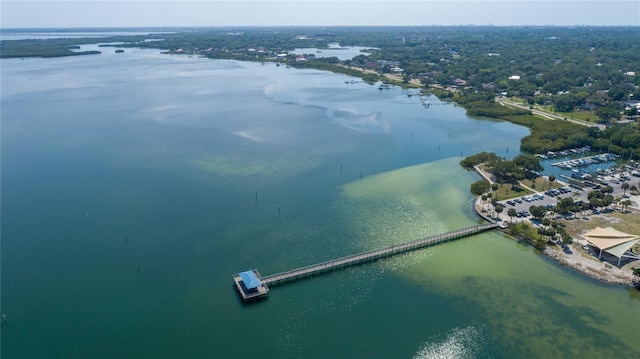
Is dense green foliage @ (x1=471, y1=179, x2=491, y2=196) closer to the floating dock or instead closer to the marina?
the marina

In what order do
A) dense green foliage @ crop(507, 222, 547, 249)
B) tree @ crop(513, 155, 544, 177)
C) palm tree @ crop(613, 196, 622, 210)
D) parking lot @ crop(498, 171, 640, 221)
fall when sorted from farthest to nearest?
tree @ crop(513, 155, 544, 177)
palm tree @ crop(613, 196, 622, 210)
parking lot @ crop(498, 171, 640, 221)
dense green foliage @ crop(507, 222, 547, 249)

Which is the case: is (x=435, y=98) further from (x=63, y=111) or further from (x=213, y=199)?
(x=63, y=111)

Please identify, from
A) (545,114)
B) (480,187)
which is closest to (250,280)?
(480,187)

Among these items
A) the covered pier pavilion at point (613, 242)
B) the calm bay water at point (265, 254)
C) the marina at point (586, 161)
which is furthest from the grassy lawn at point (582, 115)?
the covered pier pavilion at point (613, 242)

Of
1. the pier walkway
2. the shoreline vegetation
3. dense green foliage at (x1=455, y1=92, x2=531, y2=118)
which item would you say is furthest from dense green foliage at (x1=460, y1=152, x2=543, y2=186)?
dense green foliage at (x1=455, y1=92, x2=531, y2=118)

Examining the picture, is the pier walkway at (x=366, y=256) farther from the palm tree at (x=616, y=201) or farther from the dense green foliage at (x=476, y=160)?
the dense green foliage at (x=476, y=160)
